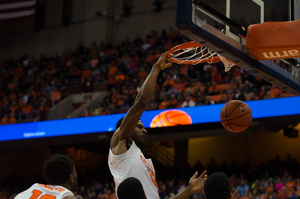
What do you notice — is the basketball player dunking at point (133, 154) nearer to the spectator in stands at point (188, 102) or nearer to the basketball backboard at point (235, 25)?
the basketball backboard at point (235, 25)

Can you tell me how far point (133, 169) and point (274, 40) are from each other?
66.9 inches

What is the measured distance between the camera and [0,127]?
A: 44.6ft

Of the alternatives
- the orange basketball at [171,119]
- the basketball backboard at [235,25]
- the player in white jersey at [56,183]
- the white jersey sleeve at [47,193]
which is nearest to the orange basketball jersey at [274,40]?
the basketball backboard at [235,25]

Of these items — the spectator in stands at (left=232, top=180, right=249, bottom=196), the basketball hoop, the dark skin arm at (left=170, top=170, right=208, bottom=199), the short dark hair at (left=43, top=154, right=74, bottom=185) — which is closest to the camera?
the short dark hair at (left=43, top=154, right=74, bottom=185)

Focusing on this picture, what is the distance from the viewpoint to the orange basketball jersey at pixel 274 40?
3625 mm

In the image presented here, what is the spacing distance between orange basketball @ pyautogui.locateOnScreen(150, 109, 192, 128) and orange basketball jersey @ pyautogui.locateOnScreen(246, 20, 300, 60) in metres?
7.23

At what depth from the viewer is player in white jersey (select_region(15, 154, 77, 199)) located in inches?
100

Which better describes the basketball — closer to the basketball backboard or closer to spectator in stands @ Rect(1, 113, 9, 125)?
the basketball backboard

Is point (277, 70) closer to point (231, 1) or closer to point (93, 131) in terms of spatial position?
point (231, 1)

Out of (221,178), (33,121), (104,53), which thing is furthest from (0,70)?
(221,178)

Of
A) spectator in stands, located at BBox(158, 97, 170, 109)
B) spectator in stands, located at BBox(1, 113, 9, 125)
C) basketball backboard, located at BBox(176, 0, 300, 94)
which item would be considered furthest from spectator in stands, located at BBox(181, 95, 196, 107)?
basketball backboard, located at BBox(176, 0, 300, 94)

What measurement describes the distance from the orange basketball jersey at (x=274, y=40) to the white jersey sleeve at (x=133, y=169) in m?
1.48

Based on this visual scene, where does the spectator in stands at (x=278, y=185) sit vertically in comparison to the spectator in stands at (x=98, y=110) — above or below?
below

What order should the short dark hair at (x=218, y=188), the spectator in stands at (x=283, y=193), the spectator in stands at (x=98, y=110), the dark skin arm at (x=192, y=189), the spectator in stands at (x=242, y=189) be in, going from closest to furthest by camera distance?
the short dark hair at (x=218, y=188) → the dark skin arm at (x=192, y=189) → the spectator in stands at (x=283, y=193) → the spectator in stands at (x=242, y=189) → the spectator in stands at (x=98, y=110)
